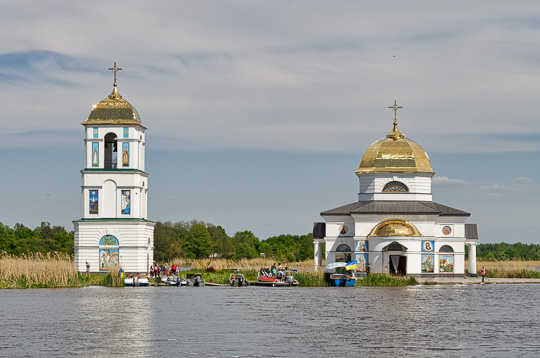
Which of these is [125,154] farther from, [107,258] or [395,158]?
[395,158]

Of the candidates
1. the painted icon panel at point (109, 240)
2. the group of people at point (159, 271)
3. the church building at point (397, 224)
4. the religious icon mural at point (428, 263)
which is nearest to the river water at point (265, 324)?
the group of people at point (159, 271)

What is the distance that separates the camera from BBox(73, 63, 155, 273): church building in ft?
237

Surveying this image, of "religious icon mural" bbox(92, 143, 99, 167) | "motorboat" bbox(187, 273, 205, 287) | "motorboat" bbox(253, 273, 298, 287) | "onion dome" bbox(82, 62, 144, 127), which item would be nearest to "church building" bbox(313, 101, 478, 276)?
"motorboat" bbox(253, 273, 298, 287)

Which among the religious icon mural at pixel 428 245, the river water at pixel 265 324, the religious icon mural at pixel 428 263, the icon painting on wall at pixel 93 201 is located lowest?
the river water at pixel 265 324

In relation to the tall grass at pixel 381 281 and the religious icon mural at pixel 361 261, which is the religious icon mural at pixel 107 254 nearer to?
the tall grass at pixel 381 281

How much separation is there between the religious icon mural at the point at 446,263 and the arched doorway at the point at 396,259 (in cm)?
353

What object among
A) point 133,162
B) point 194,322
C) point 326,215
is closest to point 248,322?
point 194,322

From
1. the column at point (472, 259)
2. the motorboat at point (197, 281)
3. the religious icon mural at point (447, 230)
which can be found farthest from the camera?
the column at point (472, 259)

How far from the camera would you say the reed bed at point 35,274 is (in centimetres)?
5916

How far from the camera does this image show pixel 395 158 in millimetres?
81938

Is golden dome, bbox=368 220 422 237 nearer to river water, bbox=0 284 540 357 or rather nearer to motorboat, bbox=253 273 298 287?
motorboat, bbox=253 273 298 287

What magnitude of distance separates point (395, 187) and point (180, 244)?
4816cm

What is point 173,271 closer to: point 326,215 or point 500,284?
point 326,215

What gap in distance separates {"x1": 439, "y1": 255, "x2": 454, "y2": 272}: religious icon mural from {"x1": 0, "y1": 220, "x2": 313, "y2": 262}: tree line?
132 ft
